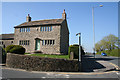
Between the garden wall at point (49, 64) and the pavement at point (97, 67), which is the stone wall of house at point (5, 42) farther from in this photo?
the garden wall at point (49, 64)

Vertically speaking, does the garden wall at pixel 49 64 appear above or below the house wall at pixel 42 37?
below

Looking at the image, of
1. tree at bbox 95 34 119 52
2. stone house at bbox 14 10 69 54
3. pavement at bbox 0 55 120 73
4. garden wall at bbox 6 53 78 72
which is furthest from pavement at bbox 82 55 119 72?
tree at bbox 95 34 119 52

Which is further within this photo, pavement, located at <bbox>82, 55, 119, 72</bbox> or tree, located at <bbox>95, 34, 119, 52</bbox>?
tree, located at <bbox>95, 34, 119, 52</bbox>

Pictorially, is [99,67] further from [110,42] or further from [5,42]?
[110,42]

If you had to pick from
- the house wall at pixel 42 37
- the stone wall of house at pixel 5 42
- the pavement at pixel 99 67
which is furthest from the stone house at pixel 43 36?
the pavement at pixel 99 67

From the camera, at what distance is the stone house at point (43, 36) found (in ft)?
75.8

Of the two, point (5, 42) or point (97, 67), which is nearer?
point (97, 67)

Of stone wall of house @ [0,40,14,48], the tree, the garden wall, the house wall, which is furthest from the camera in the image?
the tree

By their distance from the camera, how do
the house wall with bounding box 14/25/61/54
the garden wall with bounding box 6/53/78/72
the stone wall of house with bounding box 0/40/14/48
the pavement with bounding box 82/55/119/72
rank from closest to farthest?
the garden wall with bounding box 6/53/78/72 → the pavement with bounding box 82/55/119/72 → the house wall with bounding box 14/25/61/54 → the stone wall of house with bounding box 0/40/14/48

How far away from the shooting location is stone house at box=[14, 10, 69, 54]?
75.8ft

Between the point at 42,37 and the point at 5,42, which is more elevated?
the point at 42,37

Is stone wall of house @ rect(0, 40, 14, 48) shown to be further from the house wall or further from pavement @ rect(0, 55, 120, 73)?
pavement @ rect(0, 55, 120, 73)

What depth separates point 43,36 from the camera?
24109mm

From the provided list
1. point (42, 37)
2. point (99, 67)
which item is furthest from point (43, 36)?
point (99, 67)
